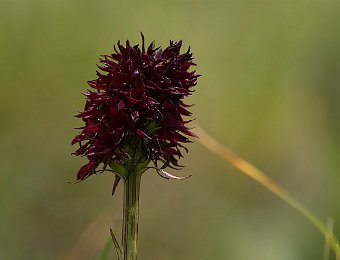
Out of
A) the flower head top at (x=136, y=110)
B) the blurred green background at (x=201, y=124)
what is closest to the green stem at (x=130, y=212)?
the flower head top at (x=136, y=110)

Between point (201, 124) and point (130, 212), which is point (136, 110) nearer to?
point (130, 212)

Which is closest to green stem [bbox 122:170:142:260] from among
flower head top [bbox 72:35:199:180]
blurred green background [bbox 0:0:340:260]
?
flower head top [bbox 72:35:199:180]

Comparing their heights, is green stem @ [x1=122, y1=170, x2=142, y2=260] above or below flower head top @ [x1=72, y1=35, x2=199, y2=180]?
below

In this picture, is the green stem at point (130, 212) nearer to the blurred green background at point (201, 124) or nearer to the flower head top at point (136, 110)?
the flower head top at point (136, 110)

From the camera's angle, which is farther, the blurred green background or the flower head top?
the blurred green background

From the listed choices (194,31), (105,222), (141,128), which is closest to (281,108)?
(194,31)

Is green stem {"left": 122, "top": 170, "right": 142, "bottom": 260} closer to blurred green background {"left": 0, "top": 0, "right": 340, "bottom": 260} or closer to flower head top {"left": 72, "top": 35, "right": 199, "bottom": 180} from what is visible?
flower head top {"left": 72, "top": 35, "right": 199, "bottom": 180}

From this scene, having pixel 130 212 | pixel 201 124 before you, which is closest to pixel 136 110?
pixel 130 212
